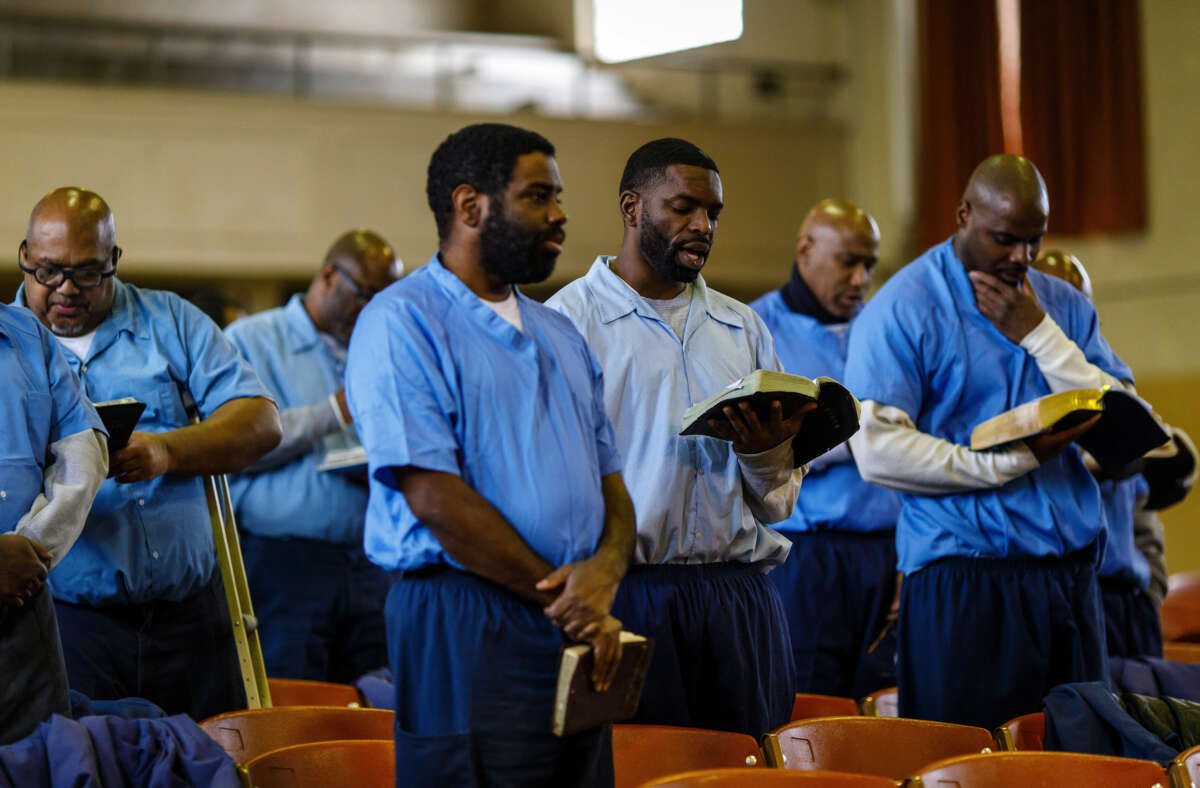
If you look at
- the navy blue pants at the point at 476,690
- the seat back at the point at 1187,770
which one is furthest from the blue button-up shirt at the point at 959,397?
the navy blue pants at the point at 476,690

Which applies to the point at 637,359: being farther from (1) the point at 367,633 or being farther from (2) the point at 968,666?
(1) the point at 367,633

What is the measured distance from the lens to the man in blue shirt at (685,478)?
2869 millimetres

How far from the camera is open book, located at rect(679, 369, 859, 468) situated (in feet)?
8.57

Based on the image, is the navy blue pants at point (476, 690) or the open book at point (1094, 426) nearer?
the navy blue pants at point (476, 690)

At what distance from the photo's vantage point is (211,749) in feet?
8.32

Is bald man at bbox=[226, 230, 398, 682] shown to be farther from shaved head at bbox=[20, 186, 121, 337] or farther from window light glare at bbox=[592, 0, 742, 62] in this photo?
window light glare at bbox=[592, 0, 742, 62]

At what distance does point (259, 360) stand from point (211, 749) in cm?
236

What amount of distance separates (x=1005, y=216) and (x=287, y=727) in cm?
204

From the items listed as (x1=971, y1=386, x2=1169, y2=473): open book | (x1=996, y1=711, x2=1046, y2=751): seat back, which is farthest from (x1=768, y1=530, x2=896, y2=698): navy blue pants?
(x1=996, y1=711, x2=1046, y2=751): seat back

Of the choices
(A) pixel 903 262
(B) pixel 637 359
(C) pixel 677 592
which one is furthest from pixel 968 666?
(A) pixel 903 262

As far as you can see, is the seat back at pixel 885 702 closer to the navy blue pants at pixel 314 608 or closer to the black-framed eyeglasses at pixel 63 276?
the navy blue pants at pixel 314 608

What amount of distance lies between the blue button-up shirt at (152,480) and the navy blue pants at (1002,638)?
175cm

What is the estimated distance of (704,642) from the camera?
2.89 meters

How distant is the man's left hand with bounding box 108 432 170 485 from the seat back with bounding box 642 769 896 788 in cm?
145
